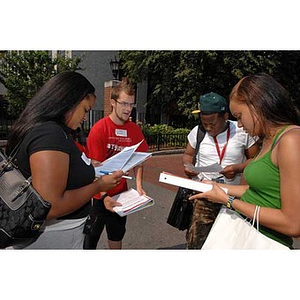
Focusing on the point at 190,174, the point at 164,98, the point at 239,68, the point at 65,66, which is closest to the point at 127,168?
the point at 190,174

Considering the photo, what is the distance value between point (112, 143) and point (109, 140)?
0.13 ft

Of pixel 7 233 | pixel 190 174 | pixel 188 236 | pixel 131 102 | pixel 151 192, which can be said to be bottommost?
pixel 151 192

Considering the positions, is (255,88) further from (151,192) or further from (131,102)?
(151,192)

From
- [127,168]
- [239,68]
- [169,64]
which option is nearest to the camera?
[127,168]

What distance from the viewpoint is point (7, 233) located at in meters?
1.44

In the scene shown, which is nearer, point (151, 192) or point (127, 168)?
point (127, 168)

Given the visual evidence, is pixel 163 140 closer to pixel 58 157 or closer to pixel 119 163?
pixel 119 163

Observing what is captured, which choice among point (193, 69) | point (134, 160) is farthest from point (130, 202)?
point (193, 69)

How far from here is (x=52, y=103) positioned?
5.37 ft

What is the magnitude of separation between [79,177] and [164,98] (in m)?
18.1

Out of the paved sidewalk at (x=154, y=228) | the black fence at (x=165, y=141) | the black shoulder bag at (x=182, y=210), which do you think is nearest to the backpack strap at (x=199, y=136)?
the black shoulder bag at (x=182, y=210)

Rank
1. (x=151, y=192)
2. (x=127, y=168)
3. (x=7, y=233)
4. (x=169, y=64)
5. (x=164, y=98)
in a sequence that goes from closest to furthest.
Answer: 1. (x=7, y=233)
2. (x=127, y=168)
3. (x=151, y=192)
4. (x=169, y=64)
5. (x=164, y=98)

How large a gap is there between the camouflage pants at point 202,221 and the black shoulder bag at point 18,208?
1.47m

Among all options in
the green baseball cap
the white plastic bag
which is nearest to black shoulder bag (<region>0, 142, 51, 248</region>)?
the white plastic bag
